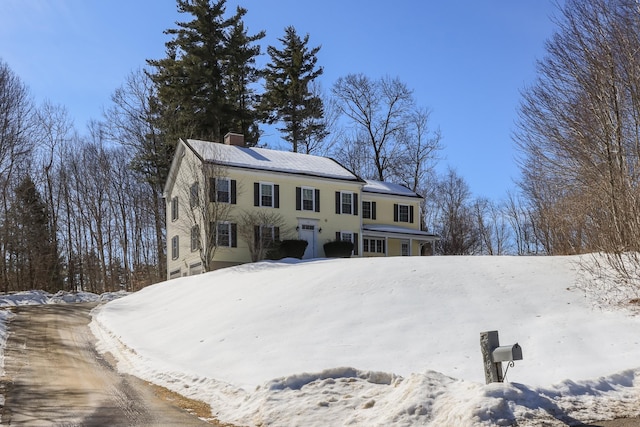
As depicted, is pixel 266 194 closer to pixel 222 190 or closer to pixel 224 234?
pixel 222 190

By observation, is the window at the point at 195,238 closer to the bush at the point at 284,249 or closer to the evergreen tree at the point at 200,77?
the bush at the point at 284,249

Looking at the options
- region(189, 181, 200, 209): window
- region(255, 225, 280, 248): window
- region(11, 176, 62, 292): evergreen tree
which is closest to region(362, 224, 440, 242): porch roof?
region(255, 225, 280, 248): window

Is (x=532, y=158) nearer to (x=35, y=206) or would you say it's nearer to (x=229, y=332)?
(x=229, y=332)

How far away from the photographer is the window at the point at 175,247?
31.8m

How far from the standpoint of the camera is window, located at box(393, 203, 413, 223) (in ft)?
117

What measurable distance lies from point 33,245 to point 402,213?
22.1 metres

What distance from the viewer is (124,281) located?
42125 millimetres

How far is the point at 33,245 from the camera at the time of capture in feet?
118

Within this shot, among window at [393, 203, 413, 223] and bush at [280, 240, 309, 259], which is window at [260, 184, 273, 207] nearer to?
bush at [280, 240, 309, 259]

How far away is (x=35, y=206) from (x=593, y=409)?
37.5 meters

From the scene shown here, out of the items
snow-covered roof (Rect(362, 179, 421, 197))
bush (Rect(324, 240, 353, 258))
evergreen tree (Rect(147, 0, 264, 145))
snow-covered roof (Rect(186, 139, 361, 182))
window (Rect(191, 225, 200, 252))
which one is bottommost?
bush (Rect(324, 240, 353, 258))

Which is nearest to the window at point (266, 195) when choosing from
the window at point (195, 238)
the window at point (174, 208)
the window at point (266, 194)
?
the window at point (266, 194)

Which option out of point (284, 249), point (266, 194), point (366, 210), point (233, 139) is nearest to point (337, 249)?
point (284, 249)

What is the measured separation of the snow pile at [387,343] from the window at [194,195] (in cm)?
754
